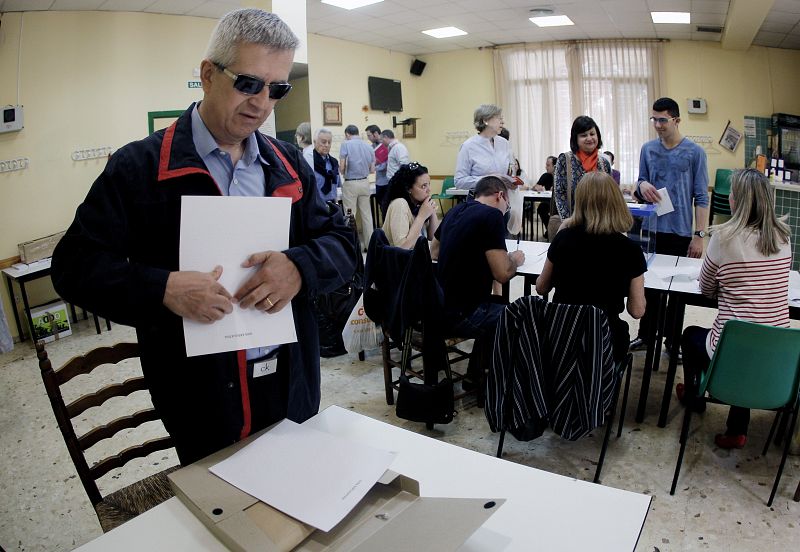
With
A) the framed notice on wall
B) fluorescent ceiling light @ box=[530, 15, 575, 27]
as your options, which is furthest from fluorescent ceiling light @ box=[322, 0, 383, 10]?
fluorescent ceiling light @ box=[530, 15, 575, 27]

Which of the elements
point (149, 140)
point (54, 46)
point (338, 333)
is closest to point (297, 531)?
point (149, 140)

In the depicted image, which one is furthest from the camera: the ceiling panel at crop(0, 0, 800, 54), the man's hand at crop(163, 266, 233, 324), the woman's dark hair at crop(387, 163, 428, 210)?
the ceiling panel at crop(0, 0, 800, 54)

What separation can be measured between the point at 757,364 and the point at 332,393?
2146 mm

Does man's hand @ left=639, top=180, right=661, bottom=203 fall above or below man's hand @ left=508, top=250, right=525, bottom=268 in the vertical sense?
above

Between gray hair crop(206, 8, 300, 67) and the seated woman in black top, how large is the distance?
5.67 ft

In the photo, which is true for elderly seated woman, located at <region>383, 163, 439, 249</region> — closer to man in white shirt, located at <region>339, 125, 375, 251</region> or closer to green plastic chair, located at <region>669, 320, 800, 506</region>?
green plastic chair, located at <region>669, 320, 800, 506</region>

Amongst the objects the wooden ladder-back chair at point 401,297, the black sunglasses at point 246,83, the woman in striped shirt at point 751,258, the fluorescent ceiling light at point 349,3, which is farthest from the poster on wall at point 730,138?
the black sunglasses at point 246,83

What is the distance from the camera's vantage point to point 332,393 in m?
3.32

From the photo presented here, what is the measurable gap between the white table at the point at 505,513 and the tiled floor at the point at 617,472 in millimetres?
1264

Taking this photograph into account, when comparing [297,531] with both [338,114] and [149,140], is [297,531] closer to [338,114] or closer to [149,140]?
[149,140]

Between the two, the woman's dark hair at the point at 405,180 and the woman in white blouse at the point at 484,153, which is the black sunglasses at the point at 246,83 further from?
the woman in white blouse at the point at 484,153

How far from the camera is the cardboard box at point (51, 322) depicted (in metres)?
4.38

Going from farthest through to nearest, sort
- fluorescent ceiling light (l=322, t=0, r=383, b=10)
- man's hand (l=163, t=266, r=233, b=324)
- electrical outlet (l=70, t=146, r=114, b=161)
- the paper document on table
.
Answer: fluorescent ceiling light (l=322, t=0, r=383, b=10)
electrical outlet (l=70, t=146, r=114, b=161)
the paper document on table
man's hand (l=163, t=266, r=233, b=324)

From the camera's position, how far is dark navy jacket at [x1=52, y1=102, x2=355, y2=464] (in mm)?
1017
